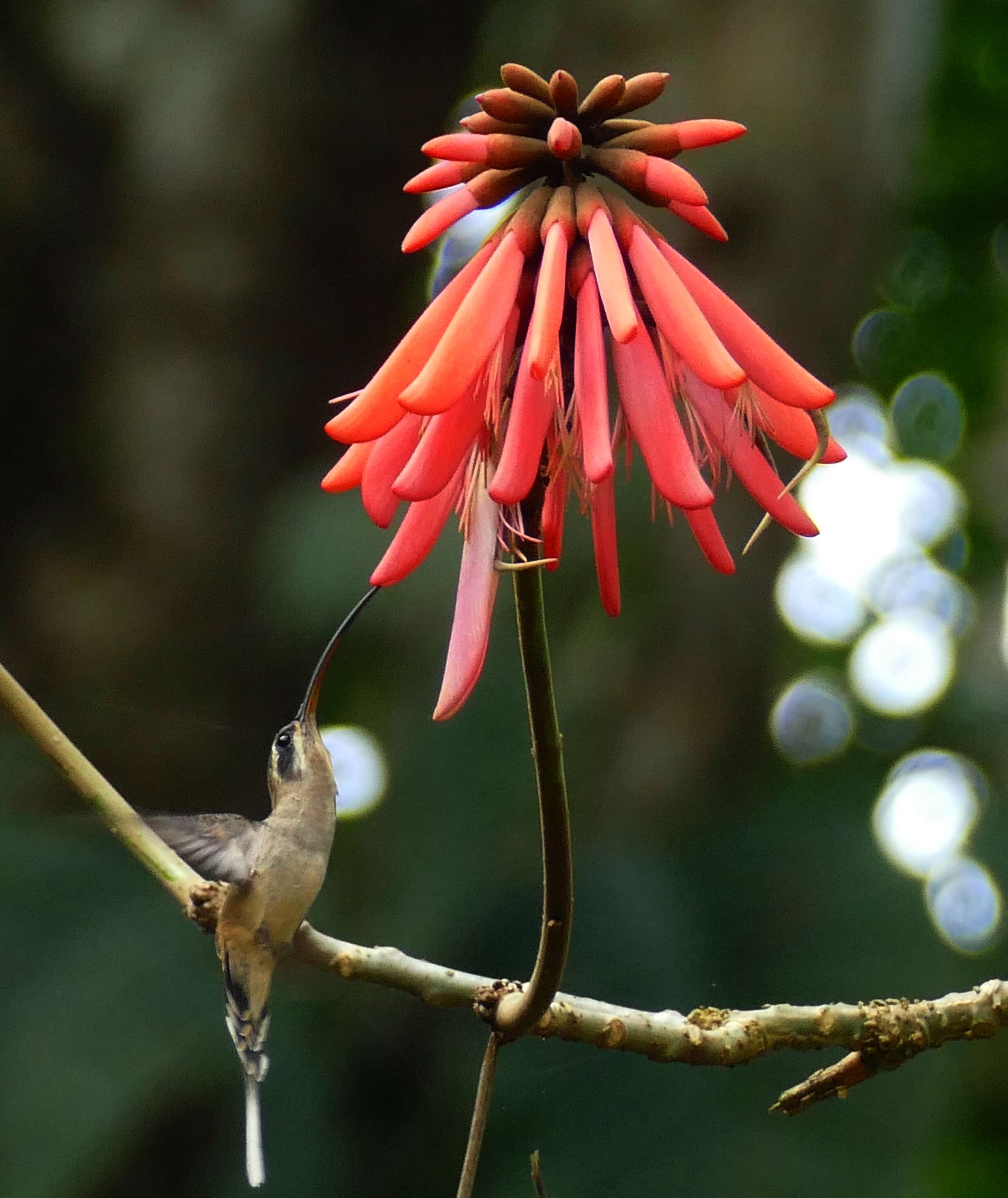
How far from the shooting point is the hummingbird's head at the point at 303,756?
1278mm

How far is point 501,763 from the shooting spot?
2211 millimetres

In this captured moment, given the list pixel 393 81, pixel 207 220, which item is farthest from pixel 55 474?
pixel 393 81

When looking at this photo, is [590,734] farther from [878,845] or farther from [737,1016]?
[737,1016]

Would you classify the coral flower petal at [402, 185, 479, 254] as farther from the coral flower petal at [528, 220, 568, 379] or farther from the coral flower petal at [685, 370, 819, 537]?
the coral flower petal at [685, 370, 819, 537]

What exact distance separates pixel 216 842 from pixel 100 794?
443mm

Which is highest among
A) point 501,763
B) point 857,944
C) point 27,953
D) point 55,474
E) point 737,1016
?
point 55,474

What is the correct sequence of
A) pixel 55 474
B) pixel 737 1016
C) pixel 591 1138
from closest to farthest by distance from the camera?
1. pixel 737 1016
2. pixel 591 1138
3. pixel 55 474

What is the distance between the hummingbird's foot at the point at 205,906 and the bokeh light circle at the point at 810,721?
2220 mm

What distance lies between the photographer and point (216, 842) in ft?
4.20

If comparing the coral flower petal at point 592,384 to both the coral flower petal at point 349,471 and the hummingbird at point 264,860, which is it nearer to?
the coral flower petal at point 349,471

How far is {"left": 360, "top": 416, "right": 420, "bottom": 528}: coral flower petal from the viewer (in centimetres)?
82

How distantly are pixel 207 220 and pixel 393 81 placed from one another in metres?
0.56

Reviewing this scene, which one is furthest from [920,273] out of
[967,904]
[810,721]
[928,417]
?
[967,904]

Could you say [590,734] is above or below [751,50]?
below
